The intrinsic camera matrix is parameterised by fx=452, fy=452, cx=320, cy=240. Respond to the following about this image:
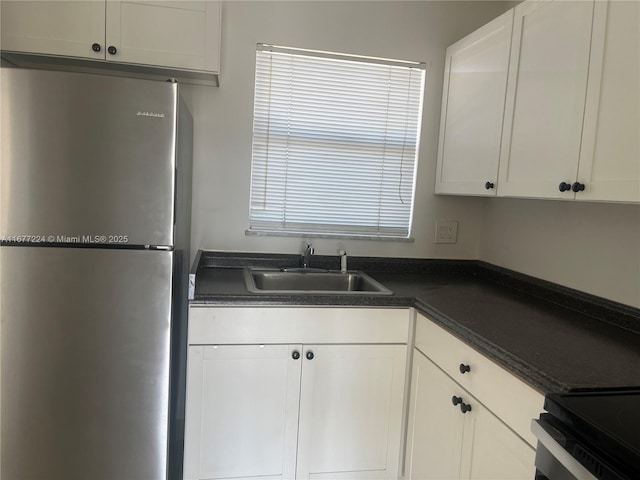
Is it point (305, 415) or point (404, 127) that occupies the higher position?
point (404, 127)

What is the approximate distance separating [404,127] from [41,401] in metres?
2.05

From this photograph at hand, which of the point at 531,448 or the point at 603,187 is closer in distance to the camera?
the point at 531,448

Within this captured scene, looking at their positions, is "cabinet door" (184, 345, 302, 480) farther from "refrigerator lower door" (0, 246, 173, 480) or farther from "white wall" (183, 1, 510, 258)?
"white wall" (183, 1, 510, 258)

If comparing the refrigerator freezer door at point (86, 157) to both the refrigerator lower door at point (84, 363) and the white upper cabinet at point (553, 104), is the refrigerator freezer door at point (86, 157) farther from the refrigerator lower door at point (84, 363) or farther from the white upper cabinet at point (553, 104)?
the white upper cabinet at point (553, 104)

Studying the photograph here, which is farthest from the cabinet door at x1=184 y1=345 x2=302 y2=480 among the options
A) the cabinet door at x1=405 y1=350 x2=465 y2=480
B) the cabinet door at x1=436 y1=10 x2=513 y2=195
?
the cabinet door at x1=436 y1=10 x2=513 y2=195

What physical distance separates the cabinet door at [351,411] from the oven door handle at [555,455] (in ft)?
2.93

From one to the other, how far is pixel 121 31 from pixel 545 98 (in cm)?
166

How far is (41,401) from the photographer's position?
1603mm

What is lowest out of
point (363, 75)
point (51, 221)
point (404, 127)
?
point (51, 221)

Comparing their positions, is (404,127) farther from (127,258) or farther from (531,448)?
(531,448)

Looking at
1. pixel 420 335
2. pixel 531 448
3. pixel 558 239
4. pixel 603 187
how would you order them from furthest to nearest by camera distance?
pixel 558 239 → pixel 420 335 → pixel 603 187 → pixel 531 448

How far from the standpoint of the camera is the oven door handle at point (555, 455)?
0.90 m

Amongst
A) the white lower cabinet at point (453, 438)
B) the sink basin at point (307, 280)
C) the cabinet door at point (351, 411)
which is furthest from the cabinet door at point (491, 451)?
the sink basin at point (307, 280)

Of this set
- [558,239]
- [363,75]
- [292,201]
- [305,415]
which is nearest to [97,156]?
[292,201]
